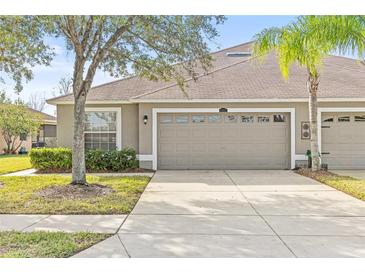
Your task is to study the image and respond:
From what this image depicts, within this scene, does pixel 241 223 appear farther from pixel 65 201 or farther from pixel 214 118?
pixel 214 118

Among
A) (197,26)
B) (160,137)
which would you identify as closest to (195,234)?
(197,26)

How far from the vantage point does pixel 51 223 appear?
5543 mm

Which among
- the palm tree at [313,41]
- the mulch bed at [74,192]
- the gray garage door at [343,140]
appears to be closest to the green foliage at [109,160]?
the mulch bed at [74,192]

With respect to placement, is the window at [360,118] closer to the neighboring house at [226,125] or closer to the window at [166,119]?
the neighboring house at [226,125]

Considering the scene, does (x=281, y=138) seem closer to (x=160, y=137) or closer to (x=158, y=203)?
(x=160, y=137)

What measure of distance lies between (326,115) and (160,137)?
6.60 meters

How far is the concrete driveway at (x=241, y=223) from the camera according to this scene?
427cm

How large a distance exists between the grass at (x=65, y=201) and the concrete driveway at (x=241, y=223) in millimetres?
356

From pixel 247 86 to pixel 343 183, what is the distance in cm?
602

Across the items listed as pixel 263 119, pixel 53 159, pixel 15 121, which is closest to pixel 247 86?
pixel 263 119

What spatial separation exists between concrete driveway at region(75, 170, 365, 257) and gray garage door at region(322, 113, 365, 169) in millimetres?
4088

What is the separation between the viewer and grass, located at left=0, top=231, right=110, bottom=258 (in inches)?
161

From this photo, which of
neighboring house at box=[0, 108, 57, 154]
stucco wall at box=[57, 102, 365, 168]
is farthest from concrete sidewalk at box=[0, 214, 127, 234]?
neighboring house at box=[0, 108, 57, 154]
